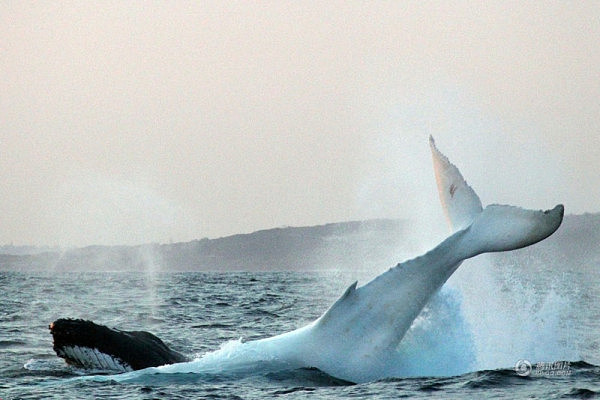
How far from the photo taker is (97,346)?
480 inches

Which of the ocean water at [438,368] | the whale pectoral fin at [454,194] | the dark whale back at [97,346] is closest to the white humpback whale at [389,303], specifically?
the whale pectoral fin at [454,194]

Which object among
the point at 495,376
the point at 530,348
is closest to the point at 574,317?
the point at 530,348

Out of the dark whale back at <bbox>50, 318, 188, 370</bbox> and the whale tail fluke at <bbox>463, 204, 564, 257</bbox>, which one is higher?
the whale tail fluke at <bbox>463, 204, 564, 257</bbox>

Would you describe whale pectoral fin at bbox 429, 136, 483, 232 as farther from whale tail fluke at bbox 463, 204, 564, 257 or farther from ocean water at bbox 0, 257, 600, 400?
ocean water at bbox 0, 257, 600, 400

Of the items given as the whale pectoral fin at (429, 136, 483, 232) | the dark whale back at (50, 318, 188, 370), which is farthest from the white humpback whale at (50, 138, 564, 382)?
the dark whale back at (50, 318, 188, 370)

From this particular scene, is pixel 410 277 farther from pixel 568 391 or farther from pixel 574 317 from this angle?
pixel 574 317

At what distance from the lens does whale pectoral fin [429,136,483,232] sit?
10.6 metres

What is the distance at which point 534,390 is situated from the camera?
1070 cm

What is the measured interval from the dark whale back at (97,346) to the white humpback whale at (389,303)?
209cm

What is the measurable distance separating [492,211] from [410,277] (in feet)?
3.93

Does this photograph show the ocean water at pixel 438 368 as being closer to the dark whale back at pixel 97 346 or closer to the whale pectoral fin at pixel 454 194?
the dark whale back at pixel 97 346

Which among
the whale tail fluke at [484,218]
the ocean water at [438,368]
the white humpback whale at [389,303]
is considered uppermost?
the whale tail fluke at [484,218]

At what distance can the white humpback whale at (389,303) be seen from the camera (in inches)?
406

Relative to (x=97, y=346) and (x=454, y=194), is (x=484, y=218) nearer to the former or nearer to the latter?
(x=454, y=194)
